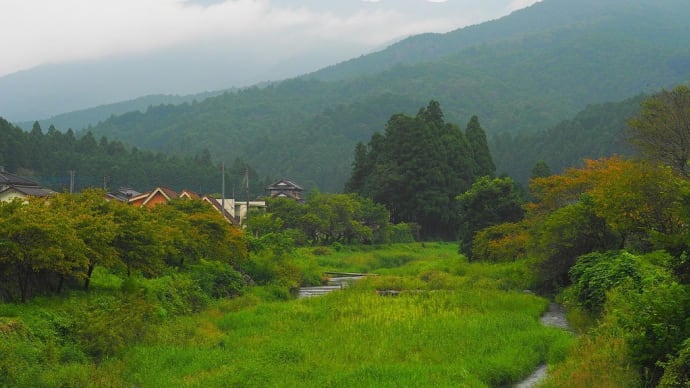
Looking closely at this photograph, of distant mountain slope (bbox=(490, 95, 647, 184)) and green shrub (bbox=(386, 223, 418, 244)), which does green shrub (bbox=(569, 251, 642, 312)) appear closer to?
green shrub (bbox=(386, 223, 418, 244))

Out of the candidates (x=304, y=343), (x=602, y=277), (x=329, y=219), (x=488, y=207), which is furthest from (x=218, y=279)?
(x=329, y=219)

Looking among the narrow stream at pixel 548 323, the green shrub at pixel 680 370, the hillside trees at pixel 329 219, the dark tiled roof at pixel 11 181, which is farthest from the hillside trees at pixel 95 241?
the hillside trees at pixel 329 219

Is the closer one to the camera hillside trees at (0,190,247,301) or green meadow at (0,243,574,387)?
green meadow at (0,243,574,387)

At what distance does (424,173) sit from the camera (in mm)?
76125

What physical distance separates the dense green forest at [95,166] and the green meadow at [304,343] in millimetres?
68148

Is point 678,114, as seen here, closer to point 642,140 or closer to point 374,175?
point 642,140

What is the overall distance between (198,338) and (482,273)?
2147cm

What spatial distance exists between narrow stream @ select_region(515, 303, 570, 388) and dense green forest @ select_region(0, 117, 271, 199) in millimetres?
69259

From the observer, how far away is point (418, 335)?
23.5 m

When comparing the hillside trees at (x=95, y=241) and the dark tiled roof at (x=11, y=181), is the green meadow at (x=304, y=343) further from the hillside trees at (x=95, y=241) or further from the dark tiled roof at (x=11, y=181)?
the dark tiled roof at (x=11, y=181)

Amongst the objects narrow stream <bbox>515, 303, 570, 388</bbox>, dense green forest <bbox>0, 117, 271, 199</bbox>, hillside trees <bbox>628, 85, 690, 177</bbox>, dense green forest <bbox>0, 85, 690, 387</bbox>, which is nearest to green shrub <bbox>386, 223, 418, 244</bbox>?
dense green forest <bbox>0, 85, 690, 387</bbox>

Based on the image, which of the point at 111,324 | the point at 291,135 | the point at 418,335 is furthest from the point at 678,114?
the point at 291,135

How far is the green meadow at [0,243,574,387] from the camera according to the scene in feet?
58.7

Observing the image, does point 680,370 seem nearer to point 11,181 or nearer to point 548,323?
point 548,323
